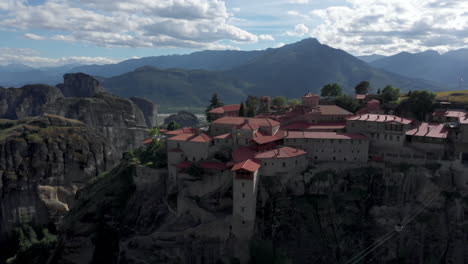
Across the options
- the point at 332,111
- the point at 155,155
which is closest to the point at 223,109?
the point at 155,155

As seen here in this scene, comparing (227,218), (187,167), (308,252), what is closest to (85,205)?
(187,167)

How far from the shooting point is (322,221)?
5503 cm

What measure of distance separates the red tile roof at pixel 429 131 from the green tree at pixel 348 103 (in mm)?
19540

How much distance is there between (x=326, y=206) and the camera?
55562 millimetres

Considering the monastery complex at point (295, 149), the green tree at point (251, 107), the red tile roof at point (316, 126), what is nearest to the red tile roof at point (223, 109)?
the green tree at point (251, 107)

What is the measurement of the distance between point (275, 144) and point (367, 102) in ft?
103

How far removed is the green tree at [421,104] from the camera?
70.6 meters

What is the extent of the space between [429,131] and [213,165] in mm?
35408

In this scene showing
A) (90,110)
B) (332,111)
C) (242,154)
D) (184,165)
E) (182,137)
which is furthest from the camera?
(90,110)

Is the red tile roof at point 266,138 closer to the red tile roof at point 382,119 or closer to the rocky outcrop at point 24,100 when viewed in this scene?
the red tile roof at point 382,119

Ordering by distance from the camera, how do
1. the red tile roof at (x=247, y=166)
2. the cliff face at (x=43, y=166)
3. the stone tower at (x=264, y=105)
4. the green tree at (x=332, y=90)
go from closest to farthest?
the red tile roof at (x=247, y=166) < the stone tower at (x=264, y=105) < the cliff face at (x=43, y=166) < the green tree at (x=332, y=90)

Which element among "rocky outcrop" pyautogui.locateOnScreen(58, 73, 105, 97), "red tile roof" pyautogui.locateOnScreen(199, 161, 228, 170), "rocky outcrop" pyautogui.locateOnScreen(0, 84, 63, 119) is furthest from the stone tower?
"rocky outcrop" pyautogui.locateOnScreen(58, 73, 105, 97)

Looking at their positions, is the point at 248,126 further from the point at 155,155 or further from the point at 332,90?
the point at 332,90

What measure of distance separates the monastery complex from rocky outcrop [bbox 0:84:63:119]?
12306 cm
